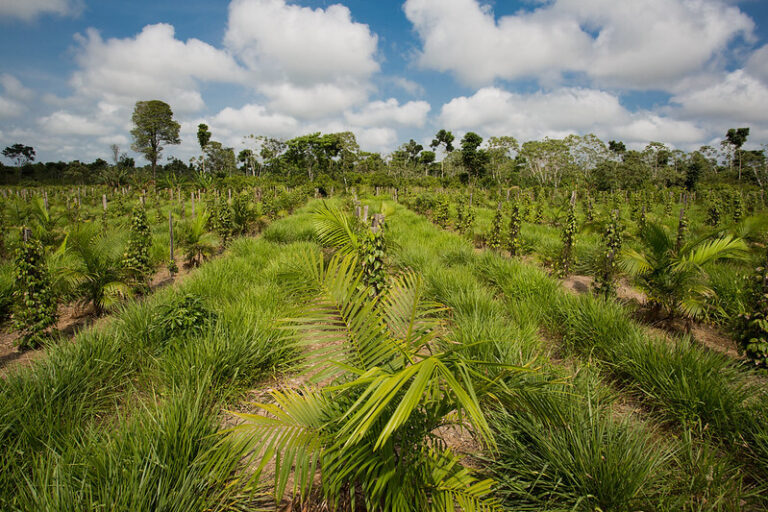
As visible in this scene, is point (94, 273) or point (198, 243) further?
point (198, 243)

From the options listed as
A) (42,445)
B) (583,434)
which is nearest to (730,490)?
(583,434)

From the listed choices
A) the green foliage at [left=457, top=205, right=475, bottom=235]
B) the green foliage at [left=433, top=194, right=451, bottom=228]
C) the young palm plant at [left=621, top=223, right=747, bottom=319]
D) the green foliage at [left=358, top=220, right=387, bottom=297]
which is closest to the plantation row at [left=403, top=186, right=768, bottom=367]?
the young palm plant at [left=621, top=223, right=747, bottom=319]

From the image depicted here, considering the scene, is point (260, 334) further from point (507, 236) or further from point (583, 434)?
point (507, 236)

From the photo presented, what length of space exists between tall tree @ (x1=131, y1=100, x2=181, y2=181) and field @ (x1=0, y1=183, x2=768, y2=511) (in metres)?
51.1

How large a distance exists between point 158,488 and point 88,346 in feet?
6.65

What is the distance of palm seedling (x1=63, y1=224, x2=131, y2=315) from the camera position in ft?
14.0

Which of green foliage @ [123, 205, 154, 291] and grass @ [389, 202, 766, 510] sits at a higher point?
green foliage @ [123, 205, 154, 291]

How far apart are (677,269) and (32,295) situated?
7.99 m

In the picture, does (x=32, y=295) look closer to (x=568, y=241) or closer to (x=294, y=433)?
(x=294, y=433)

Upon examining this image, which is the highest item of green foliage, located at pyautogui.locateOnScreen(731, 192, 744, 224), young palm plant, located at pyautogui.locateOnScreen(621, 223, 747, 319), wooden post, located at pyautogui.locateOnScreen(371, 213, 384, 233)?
green foliage, located at pyautogui.locateOnScreen(731, 192, 744, 224)

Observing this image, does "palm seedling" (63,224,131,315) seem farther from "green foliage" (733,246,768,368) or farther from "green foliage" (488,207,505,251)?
"green foliage" (488,207,505,251)

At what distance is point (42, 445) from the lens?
1.89 metres

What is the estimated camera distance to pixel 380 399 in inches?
37.4

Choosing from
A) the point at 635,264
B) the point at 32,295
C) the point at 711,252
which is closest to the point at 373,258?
the point at 635,264
